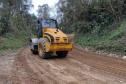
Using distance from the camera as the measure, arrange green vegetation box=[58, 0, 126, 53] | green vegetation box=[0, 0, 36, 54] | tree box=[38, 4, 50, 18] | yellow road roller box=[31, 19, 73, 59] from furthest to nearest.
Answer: tree box=[38, 4, 50, 18] < green vegetation box=[0, 0, 36, 54] < green vegetation box=[58, 0, 126, 53] < yellow road roller box=[31, 19, 73, 59]

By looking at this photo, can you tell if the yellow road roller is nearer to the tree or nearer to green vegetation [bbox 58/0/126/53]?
green vegetation [bbox 58/0/126/53]

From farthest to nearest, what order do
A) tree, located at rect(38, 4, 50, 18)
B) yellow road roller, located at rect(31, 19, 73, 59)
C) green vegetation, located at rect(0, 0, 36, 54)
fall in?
tree, located at rect(38, 4, 50, 18) → green vegetation, located at rect(0, 0, 36, 54) → yellow road roller, located at rect(31, 19, 73, 59)

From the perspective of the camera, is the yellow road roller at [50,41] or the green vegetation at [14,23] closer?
the yellow road roller at [50,41]

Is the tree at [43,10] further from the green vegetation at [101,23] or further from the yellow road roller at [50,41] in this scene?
the yellow road roller at [50,41]

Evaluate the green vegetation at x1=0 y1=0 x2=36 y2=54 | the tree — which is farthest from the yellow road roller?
the tree

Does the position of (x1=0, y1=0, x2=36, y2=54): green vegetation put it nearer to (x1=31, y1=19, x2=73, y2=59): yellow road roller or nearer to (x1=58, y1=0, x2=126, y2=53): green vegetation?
(x1=58, y1=0, x2=126, y2=53): green vegetation

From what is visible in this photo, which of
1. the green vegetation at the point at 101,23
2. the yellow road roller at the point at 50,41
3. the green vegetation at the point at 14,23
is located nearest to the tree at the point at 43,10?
the green vegetation at the point at 14,23

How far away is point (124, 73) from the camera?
1062 cm

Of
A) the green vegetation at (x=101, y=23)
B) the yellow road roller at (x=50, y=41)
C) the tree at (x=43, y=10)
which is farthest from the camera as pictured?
the tree at (x=43, y=10)

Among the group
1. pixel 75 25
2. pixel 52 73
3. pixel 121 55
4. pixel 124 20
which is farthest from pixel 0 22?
pixel 52 73

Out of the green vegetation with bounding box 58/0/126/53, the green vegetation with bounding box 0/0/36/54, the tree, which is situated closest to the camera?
the green vegetation with bounding box 58/0/126/53

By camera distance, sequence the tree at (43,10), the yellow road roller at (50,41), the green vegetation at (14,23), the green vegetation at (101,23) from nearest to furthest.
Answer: the yellow road roller at (50,41) → the green vegetation at (101,23) → the green vegetation at (14,23) → the tree at (43,10)

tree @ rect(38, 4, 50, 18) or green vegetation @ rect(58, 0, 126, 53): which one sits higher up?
tree @ rect(38, 4, 50, 18)

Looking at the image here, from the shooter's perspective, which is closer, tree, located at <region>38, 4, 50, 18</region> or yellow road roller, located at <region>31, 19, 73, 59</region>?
yellow road roller, located at <region>31, 19, 73, 59</region>
